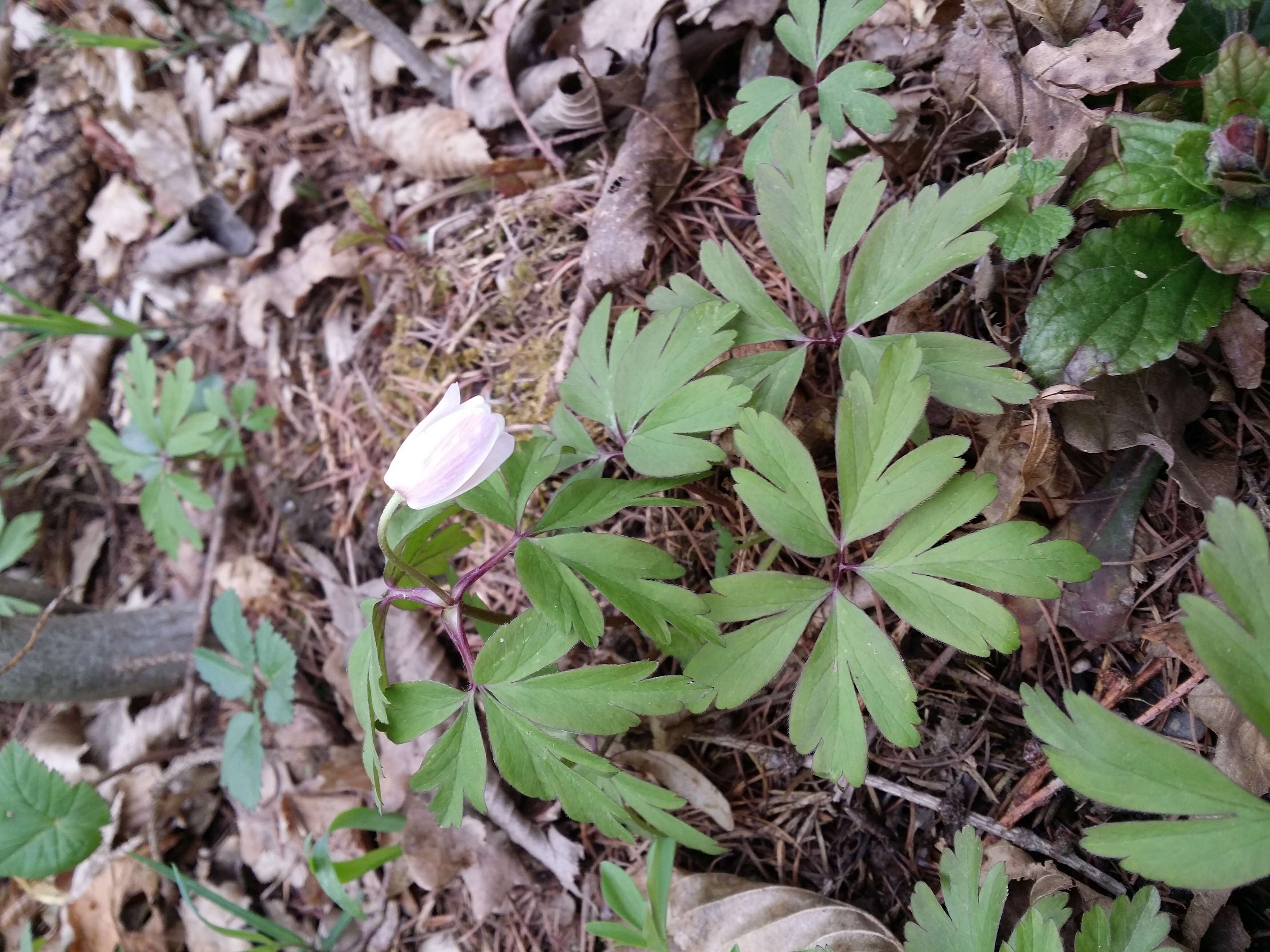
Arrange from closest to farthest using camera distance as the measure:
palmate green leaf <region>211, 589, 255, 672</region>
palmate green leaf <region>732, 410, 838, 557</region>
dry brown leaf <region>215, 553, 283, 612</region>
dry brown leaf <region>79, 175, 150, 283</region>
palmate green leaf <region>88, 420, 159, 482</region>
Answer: palmate green leaf <region>732, 410, 838, 557</region> → palmate green leaf <region>211, 589, 255, 672</region> → dry brown leaf <region>215, 553, 283, 612</region> → palmate green leaf <region>88, 420, 159, 482</region> → dry brown leaf <region>79, 175, 150, 283</region>

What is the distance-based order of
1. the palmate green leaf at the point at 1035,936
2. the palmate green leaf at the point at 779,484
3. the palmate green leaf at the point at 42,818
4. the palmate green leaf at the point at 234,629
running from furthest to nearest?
the palmate green leaf at the point at 234,629
the palmate green leaf at the point at 42,818
the palmate green leaf at the point at 779,484
the palmate green leaf at the point at 1035,936

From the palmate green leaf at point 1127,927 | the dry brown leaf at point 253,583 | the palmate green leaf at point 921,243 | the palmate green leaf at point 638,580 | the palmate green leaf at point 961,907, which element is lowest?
the dry brown leaf at point 253,583

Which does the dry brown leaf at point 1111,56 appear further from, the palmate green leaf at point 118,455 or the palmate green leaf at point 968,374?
the palmate green leaf at point 118,455

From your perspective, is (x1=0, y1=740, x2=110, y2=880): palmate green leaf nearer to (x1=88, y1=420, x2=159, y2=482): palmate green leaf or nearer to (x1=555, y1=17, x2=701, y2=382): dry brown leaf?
(x1=88, y1=420, x2=159, y2=482): palmate green leaf

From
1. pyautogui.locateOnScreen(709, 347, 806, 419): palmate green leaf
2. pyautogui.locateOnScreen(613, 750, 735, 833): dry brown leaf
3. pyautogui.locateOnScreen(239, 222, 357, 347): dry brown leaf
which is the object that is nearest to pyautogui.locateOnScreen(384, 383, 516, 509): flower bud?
pyautogui.locateOnScreen(709, 347, 806, 419): palmate green leaf

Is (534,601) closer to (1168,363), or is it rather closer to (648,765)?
(648,765)

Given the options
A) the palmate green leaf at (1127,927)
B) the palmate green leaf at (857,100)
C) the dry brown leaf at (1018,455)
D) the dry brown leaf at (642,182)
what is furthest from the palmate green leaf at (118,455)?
the palmate green leaf at (1127,927)

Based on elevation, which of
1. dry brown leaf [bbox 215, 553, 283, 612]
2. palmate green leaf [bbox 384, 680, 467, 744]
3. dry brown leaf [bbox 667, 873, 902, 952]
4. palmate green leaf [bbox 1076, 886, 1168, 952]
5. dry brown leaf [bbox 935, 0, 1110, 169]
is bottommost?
dry brown leaf [bbox 215, 553, 283, 612]
